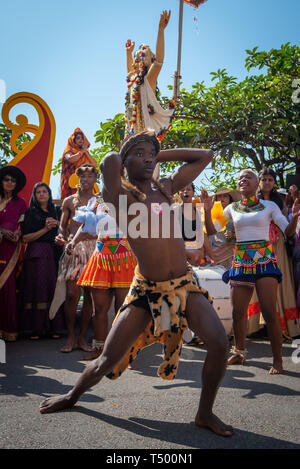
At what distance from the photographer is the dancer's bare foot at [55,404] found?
2.88m

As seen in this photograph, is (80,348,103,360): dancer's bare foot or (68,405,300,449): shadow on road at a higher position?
(80,348,103,360): dancer's bare foot

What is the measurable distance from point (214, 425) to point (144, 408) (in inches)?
25.4

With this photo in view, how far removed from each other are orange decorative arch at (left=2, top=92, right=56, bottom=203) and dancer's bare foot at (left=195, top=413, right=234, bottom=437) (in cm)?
543

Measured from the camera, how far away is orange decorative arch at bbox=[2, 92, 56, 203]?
7.29m

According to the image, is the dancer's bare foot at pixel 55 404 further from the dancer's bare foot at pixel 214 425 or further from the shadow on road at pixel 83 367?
the dancer's bare foot at pixel 214 425

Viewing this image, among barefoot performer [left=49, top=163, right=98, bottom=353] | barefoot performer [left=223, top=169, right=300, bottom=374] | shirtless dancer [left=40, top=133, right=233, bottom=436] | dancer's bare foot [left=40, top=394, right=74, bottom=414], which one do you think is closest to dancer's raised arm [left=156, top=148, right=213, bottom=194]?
shirtless dancer [left=40, top=133, right=233, bottom=436]

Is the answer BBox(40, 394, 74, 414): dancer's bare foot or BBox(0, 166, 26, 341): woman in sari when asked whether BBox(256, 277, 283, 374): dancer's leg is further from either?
BBox(0, 166, 26, 341): woman in sari

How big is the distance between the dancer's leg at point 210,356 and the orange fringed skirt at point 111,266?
5.80 feet

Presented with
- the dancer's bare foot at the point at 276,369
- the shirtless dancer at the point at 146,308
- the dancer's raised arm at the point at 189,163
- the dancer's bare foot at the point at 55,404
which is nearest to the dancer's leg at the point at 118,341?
the shirtless dancer at the point at 146,308

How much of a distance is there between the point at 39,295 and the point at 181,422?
11.0 feet

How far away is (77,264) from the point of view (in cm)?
519

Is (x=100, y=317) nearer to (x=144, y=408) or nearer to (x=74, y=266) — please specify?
(x=74, y=266)

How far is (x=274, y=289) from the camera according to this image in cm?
404

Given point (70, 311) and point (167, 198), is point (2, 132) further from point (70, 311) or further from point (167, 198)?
point (167, 198)
